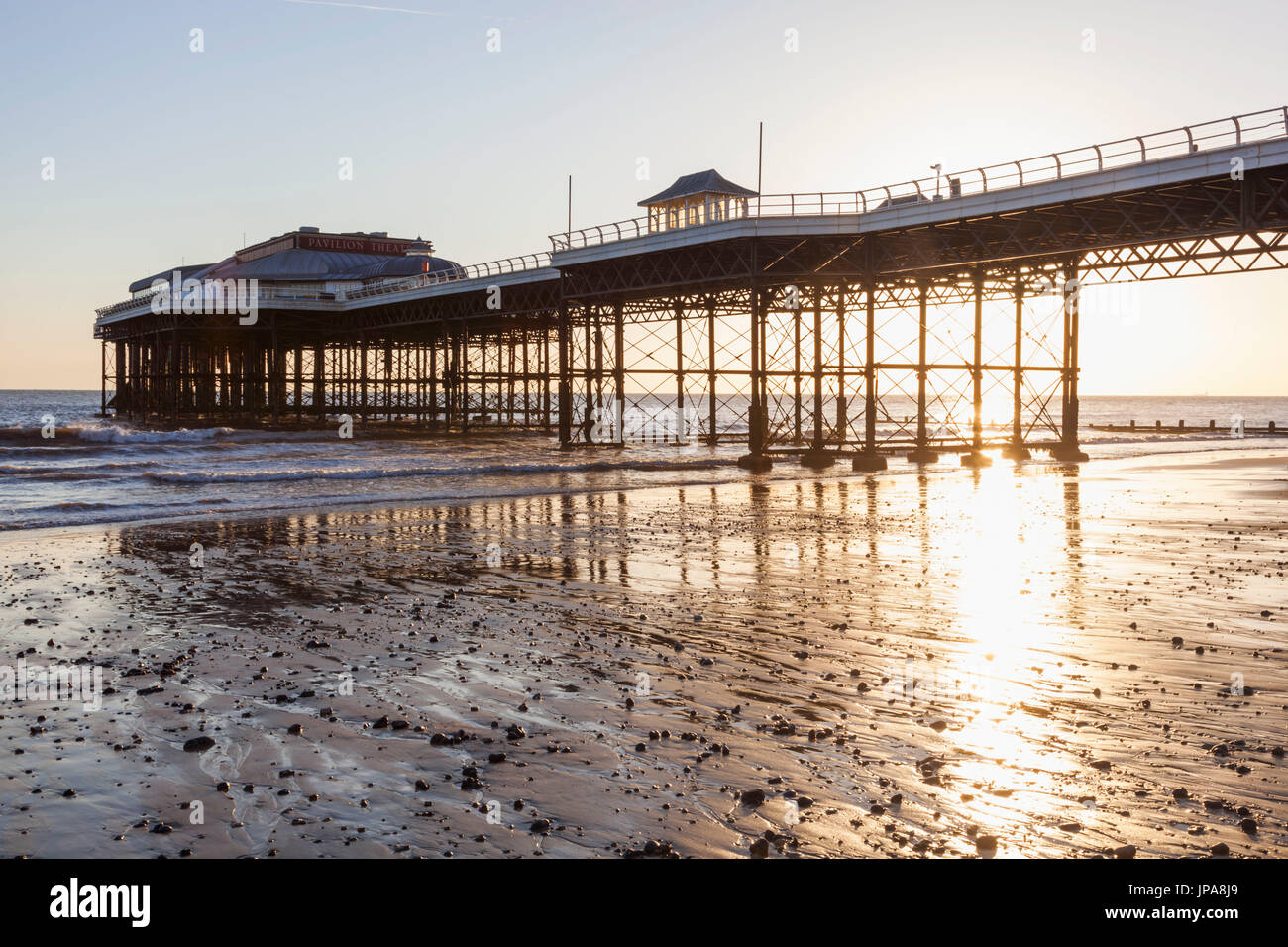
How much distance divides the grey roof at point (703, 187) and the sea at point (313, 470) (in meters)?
11.8

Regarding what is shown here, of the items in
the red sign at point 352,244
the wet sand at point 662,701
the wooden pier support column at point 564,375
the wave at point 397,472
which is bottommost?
the wet sand at point 662,701

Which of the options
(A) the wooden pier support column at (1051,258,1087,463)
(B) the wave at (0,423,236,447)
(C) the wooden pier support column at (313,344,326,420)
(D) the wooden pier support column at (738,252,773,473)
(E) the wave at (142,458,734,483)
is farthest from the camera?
(C) the wooden pier support column at (313,344,326,420)

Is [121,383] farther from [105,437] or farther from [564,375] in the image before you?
[564,375]

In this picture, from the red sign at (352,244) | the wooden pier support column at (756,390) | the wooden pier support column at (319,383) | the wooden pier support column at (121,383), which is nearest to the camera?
the wooden pier support column at (756,390)

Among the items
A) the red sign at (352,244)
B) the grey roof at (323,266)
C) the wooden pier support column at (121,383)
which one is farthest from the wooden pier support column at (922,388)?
the wooden pier support column at (121,383)

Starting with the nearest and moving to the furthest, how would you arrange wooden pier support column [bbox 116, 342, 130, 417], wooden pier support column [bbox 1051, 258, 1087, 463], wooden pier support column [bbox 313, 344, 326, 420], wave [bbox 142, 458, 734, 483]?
wave [bbox 142, 458, 734, 483]
wooden pier support column [bbox 1051, 258, 1087, 463]
wooden pier support column [bbox 313, 344, 326, 420]
wooden pier support column [bbox 116, 342, 130, 417]

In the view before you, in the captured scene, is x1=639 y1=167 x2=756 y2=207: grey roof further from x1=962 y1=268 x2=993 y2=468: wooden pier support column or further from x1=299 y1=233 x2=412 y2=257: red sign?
x1=299 y1=233 x2=412 y2=257: red sign

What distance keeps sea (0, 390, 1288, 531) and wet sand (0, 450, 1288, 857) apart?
31.5 feet

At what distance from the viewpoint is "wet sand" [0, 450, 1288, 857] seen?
5.70 meters

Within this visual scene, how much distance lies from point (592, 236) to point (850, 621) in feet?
Result: 118

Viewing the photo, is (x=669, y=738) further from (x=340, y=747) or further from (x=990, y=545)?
(x=990, y=545)

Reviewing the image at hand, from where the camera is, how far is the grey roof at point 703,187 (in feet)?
155

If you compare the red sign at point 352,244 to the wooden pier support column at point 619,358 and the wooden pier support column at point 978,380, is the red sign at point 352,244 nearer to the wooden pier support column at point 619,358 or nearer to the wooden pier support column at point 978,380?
the wooden pier support column at point 619,358

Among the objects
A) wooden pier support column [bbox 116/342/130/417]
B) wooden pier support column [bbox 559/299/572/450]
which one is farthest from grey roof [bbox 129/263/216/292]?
wooden pier support column [bbox 559/299/572/450]
